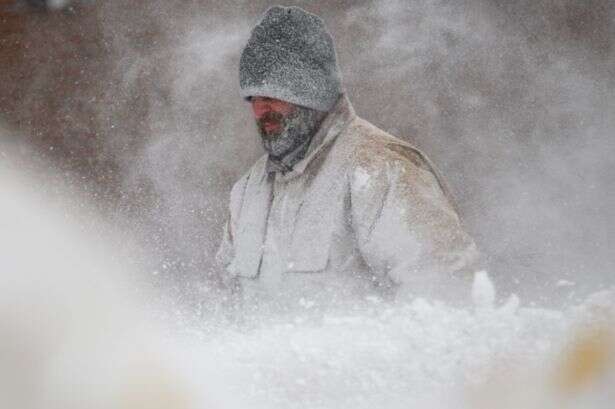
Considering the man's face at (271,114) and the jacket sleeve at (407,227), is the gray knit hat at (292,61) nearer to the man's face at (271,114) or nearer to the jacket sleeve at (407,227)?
the man's face at (271,114)

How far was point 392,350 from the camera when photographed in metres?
2.17

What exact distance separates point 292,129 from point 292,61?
163 mm

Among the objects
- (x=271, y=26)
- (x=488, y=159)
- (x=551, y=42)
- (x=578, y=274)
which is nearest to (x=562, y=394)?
(x=578, y=274)

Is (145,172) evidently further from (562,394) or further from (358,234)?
(562,394)

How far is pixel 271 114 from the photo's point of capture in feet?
7.25

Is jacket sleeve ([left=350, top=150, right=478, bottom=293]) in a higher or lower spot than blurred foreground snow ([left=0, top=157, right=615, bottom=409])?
higher

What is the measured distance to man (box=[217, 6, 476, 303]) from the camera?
6.82 ft

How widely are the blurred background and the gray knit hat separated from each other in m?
0.12

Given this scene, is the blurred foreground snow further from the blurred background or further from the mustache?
the mustache

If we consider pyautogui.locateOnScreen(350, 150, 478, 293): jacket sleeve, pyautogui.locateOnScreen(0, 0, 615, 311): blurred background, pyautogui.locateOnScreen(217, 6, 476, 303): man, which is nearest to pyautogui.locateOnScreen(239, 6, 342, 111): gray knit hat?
pyautogui.locateOnScreen(217, 6, 476, 303): man

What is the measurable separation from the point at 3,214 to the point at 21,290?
25cm

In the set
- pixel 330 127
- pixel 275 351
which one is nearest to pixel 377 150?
pixel 330 127

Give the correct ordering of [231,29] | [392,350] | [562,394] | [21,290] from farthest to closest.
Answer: [21,290] → [231,29] → [392,350] → [562,394]

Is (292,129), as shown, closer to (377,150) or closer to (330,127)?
(330,127)
